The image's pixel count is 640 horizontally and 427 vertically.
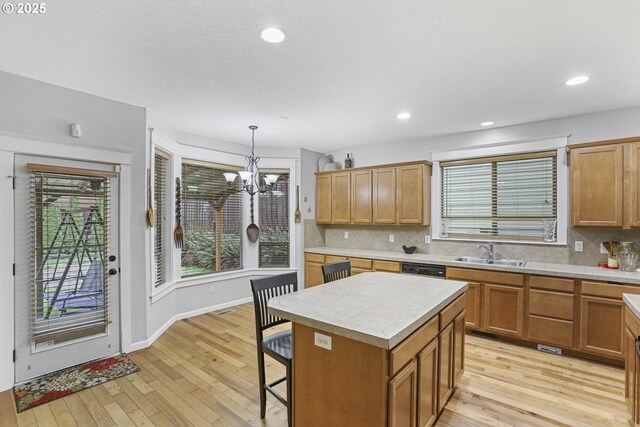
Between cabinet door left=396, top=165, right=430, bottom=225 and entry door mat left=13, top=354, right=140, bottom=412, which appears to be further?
cabinet door left=396, top=165, right=430, bottom=225

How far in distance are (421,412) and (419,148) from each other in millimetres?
3881

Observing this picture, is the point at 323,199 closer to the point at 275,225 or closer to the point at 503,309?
the point at 275,225

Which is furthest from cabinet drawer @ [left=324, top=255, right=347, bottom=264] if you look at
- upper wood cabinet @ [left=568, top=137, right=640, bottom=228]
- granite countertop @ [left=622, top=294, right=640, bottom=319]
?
granite countertop @ [left=622, top=294, right=640, bottom=319]

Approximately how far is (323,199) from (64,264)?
3777 millimetres

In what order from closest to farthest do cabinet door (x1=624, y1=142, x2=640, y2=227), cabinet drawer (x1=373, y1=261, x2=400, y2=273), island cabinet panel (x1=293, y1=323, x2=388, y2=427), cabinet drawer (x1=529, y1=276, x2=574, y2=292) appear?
island cabinet panel (x1=293, y1=323, x2=388, y2=427)
cabinet door (x1=624, y1=142, x2=640, y2=227)
cabinet drawer (x1=529, y1=276, x2=574, y2=292)
cabinet drawer (x1=373, y1=261, x2=400, y2=273)

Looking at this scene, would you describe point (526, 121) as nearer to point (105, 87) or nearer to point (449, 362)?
point (449, 362)

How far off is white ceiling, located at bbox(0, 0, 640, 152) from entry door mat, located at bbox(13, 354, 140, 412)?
8.92ft

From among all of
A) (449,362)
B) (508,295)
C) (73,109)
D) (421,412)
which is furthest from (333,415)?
(73,109)

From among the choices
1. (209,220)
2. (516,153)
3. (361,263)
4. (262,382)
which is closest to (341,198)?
(361,263)

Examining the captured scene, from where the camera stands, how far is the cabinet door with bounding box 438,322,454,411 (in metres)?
2.15

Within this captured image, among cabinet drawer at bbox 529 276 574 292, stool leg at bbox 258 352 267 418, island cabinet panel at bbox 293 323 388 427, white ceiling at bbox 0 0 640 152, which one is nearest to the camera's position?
island cabinet panel at bbox 293 323 388 427

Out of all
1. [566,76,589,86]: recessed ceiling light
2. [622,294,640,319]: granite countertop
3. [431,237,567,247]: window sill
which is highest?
[566,76,589,86]: recessed ceiling light

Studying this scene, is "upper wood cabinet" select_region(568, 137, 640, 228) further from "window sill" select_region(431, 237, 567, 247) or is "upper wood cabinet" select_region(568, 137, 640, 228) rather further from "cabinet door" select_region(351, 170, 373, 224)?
"cabinet door" select_region(351, 170, 373, 224)

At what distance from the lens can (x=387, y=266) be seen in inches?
177
